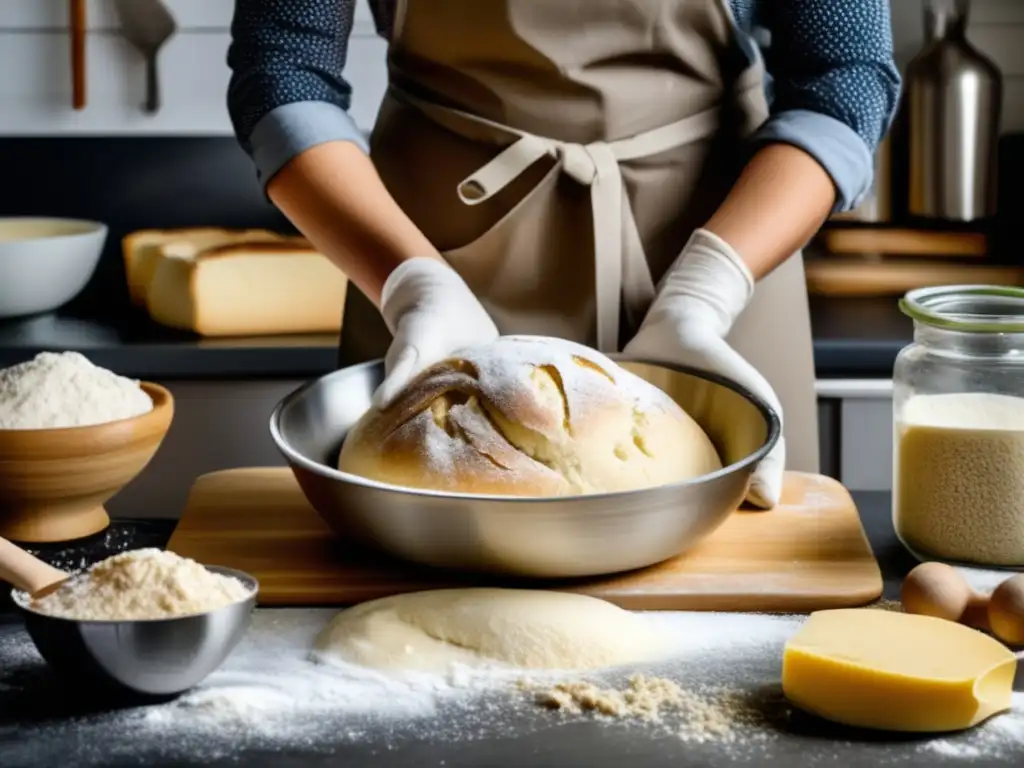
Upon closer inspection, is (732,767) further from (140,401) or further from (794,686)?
(140,401)

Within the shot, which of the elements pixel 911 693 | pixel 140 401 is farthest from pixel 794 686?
pixel 140 401

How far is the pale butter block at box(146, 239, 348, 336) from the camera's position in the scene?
2.21 meters

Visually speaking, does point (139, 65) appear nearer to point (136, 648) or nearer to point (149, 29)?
point (149, 29)

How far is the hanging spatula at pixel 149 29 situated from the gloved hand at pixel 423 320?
138 cm

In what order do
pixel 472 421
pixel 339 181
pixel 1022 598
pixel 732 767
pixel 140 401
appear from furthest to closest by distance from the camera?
pixel 339 181
pixel 140 401
pixel 472 421
pixel 1022 598
pixel 732 767

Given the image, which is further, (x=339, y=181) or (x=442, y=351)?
(x=339, y=181)

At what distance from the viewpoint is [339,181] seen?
1.41 m

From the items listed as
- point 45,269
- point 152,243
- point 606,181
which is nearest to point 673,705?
point 606,181

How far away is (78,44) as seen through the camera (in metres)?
2.52

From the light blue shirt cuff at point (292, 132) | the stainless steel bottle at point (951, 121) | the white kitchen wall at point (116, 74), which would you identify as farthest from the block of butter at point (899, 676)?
the white kitchen wall at point (116, 74)

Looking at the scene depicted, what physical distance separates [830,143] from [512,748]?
2.74 ft

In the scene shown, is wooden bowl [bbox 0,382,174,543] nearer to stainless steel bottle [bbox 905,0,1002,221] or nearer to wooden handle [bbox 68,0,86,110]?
wooden handle [bbox 68,0,86,110]

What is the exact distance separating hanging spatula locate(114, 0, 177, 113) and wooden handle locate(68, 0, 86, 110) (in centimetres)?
7

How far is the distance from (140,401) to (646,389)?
414 mm
